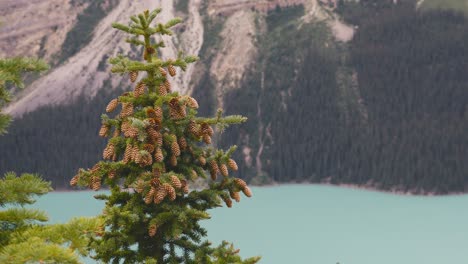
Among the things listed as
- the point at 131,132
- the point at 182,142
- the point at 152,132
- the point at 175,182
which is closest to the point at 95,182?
the point at 131,132

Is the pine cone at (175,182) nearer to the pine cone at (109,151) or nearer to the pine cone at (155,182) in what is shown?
the pine cone at (155,182)

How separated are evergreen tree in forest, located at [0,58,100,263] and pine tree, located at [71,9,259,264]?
5547mm

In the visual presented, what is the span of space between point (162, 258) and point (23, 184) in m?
8.79

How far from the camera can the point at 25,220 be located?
13.8 metres

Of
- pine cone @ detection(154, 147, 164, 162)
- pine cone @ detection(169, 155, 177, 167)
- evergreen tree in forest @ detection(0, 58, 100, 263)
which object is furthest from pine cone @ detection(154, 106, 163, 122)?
evergreen tree in forest @ detection(0, 58, 100, 263)

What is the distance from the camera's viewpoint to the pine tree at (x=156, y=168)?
19.9m

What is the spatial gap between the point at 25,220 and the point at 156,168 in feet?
20.5

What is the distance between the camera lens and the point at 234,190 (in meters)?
21.1

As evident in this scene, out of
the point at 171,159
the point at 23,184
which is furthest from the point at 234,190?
the point at 23,184

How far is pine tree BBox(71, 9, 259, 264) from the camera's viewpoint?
19938mm

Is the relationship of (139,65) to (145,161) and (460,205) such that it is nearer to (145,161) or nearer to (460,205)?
(145,161)

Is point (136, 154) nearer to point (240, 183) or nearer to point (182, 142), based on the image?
point (182, 142)

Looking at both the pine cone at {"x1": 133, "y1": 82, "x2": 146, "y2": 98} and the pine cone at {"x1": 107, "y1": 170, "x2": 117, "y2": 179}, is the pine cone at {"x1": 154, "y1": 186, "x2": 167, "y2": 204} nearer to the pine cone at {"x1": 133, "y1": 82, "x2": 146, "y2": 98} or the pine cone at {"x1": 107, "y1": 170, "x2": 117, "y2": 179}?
the pine cone at {"x1": 107, "y1": 170, "x2": 117, "y2": 179}

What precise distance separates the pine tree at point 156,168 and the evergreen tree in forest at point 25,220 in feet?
18.2
